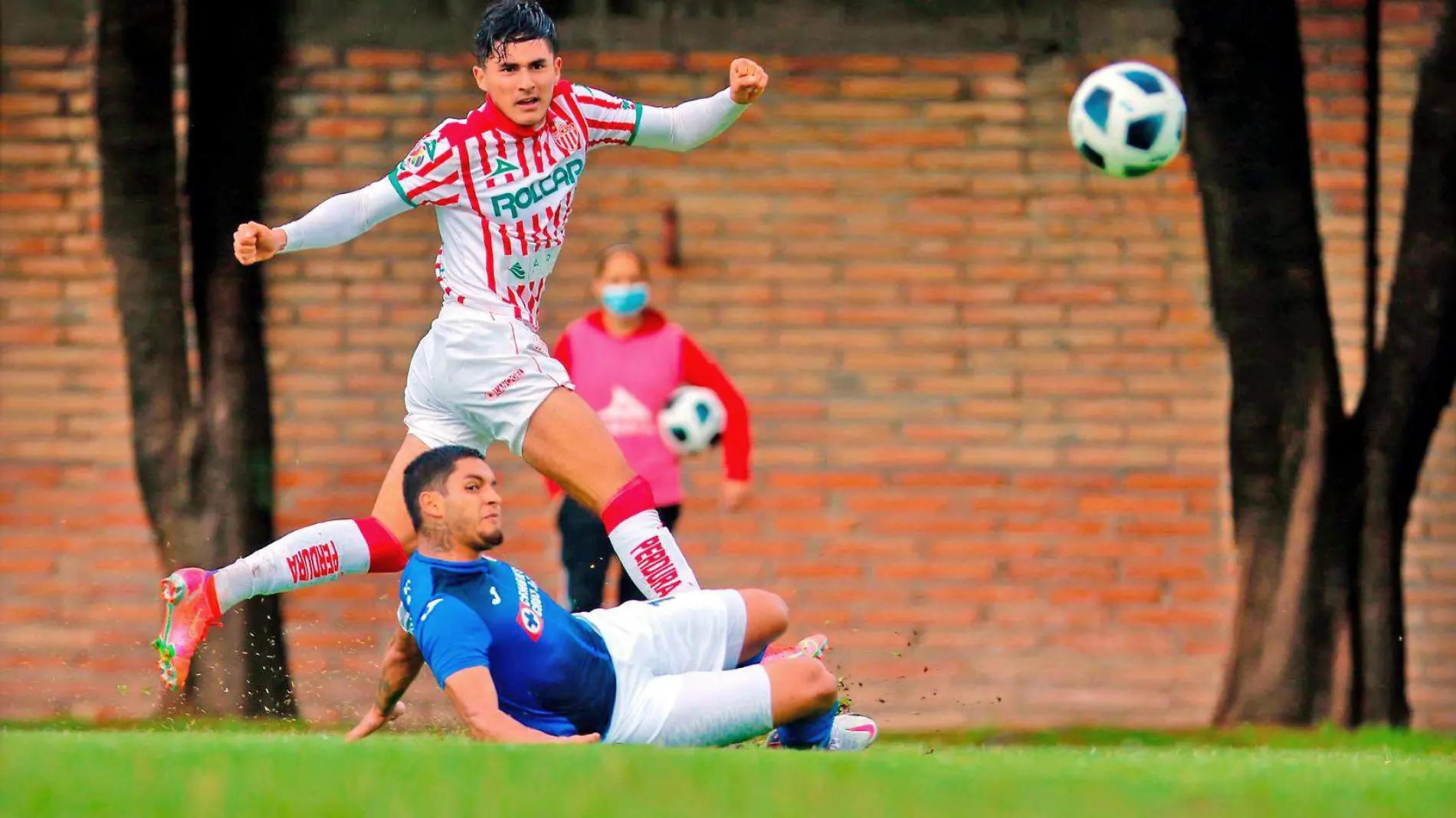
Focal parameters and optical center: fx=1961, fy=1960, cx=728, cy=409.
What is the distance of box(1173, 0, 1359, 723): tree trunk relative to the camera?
8.52m

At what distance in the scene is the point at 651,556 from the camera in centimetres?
559

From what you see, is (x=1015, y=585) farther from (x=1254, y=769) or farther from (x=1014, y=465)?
(x=1254, y=769)

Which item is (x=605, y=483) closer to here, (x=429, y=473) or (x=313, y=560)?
(x=429, y=473)

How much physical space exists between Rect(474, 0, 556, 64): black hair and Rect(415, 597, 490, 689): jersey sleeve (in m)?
1.65

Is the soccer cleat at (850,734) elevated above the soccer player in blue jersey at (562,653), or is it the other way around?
the soccer player in blue jersey at (562,653)

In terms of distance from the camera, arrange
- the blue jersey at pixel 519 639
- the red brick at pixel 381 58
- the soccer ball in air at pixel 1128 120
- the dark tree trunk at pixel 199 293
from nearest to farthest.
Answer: the blue jersey at pixel 519 639 < the soccer ball in air at pixel 1128 120 < the dark tree trunk at pixel 199 293 < the red brick at pixel 381 58

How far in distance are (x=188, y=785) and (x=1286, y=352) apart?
5.96 m

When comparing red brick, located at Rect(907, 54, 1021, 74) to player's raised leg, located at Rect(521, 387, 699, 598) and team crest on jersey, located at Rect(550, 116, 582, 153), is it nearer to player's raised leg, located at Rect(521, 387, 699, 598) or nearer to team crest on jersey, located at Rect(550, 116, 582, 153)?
team crest on jersey, located at Rect(550, 116, 582, 153)

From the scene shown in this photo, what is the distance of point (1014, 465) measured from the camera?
9586 millimetres

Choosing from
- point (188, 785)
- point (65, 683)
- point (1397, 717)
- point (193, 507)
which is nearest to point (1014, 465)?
point (1397, 717)

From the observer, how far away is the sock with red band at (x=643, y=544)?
556cm

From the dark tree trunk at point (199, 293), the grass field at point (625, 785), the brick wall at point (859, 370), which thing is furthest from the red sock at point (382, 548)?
the brick wall at point (859, 370)

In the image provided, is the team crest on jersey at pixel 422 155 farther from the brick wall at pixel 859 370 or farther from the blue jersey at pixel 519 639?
the brick wall at pixel 859 370

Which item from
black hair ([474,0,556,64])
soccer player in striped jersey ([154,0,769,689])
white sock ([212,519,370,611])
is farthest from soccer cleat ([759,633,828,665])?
black hair ([474,0,556,64])
